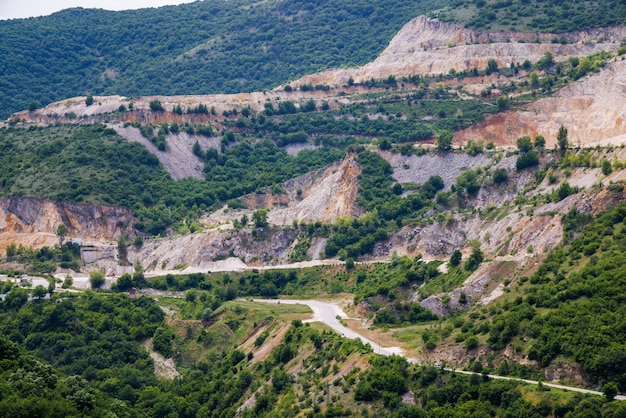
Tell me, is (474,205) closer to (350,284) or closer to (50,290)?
(350,284)

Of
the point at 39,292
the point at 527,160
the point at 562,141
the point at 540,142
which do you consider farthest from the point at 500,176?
the point at 39,292

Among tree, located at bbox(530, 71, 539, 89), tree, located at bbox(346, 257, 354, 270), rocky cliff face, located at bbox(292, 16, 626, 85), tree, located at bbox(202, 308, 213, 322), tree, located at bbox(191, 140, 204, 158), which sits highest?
rocky cliff face, located at bbox(292, 16, 626, 85)

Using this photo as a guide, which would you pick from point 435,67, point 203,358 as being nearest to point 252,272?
point 203,358

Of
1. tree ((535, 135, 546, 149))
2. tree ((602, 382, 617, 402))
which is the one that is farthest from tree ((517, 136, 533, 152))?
tree ((602, 382, 617, 402))

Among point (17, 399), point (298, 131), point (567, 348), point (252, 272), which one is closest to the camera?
point (17, 399)

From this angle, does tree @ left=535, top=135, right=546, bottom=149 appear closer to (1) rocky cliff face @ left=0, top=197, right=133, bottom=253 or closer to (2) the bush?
(2) the bush

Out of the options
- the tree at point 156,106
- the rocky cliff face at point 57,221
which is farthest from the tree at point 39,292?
the tree at point 156,106
